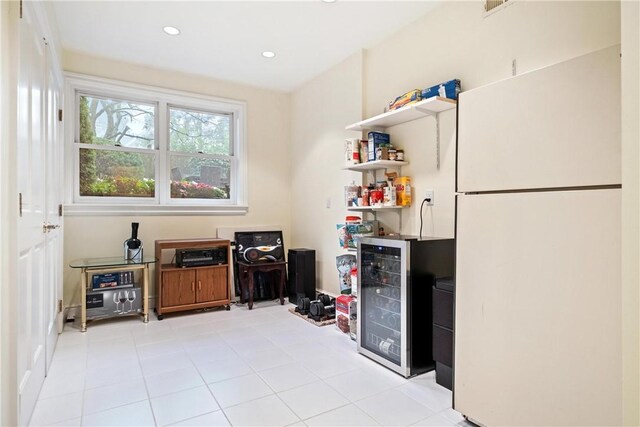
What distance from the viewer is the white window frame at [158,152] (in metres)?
3.77

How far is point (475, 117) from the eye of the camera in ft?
5.74

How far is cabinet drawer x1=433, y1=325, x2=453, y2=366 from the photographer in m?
2.17

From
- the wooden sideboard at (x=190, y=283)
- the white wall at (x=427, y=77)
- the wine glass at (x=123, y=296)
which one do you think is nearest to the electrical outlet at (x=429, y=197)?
the white wall at (x=427, y=77)

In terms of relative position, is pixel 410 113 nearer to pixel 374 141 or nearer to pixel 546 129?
pixel 374 141

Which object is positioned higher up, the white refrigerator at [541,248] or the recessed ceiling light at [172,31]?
the recessed ceiling light at [172,31]

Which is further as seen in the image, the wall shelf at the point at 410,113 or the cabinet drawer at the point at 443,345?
the wall shelf at the point at 410,113

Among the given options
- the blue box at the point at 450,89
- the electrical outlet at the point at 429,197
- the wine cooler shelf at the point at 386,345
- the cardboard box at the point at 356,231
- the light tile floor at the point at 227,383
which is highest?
the blue box at the point at 450,89

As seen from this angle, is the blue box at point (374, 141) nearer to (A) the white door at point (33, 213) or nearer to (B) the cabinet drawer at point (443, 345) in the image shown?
(B) the cabinet drawer at point (443, 345)

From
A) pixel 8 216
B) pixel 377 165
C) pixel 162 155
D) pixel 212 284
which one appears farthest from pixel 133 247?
pixel 377 165

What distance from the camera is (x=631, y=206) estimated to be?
870mm

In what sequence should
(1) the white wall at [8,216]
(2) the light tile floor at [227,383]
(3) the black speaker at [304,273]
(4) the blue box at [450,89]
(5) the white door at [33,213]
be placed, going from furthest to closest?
(3) the black speaker at [304,273], (4) the blue box at [450,89], (2) the light tile floor at [227,383], (5) the white door at [33,213], (1) the white wall at [8,216]

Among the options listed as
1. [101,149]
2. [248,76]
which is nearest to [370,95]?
[248,76]

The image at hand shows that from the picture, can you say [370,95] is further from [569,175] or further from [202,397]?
[202,397]

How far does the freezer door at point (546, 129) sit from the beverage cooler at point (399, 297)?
787 mm
